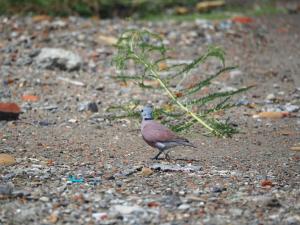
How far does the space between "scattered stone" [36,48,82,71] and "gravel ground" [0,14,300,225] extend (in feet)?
0.05

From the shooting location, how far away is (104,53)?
9078mm

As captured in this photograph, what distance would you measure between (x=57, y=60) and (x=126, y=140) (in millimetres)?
2598

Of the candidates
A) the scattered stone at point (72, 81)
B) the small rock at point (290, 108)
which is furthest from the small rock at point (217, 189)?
the scattered stone at point (72, 81)

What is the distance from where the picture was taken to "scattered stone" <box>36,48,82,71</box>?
332 inches

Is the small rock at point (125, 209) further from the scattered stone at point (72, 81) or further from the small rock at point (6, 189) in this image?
the scattered stone at point (72, 81)

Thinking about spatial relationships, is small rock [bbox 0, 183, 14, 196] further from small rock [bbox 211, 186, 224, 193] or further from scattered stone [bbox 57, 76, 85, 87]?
scattered stone [bbox 57, 76, 85, 87]

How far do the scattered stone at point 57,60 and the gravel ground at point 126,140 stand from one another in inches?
0.6

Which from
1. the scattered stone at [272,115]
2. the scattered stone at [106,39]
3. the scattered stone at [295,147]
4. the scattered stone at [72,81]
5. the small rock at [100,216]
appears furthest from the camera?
the scattered stone at [106,39]

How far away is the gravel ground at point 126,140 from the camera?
423cm

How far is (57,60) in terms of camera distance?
8422 mm

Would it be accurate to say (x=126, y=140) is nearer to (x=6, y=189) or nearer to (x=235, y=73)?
(x=6, y=189)

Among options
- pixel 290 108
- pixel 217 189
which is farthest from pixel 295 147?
pixel 217 189

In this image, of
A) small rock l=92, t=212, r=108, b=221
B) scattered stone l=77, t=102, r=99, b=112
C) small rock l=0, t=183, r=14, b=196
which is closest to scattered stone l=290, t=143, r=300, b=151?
scattered stone l=77, t=102, r=99, b=112

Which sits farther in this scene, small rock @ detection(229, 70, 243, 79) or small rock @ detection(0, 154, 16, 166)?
small rock @ detection(229, 70, 243, 79)
